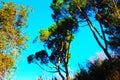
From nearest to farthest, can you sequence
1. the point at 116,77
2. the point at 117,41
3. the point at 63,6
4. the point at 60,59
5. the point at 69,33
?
the point at 116,77 → the point at 117,41 → the point at 63,6 → the point at 69,33 → the point at 60,59

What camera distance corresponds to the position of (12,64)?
73.6 ft

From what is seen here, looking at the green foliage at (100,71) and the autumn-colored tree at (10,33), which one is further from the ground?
the autumn-colored tree at (10,33)

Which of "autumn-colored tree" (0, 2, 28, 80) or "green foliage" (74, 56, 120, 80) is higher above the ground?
"autumn-colored tree" (0, 2, 28, 80)

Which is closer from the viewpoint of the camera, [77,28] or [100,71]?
[100,71]

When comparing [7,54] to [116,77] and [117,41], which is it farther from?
[116,77]

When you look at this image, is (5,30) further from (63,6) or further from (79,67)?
(63,6)

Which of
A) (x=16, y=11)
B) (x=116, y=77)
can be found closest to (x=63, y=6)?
(x=16, y=11)

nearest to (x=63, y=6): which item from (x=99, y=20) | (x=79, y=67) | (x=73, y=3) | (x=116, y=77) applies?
(x=73, y=3)

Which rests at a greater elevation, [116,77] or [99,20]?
[99,20]

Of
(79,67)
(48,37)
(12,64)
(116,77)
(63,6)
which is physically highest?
(48,37)

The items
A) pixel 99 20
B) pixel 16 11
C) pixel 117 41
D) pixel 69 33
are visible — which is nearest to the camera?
pixel 117 41

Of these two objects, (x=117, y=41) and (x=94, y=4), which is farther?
(x=94, y=4)

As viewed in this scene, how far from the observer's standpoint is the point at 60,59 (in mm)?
38938

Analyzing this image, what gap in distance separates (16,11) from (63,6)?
709 centimetres
